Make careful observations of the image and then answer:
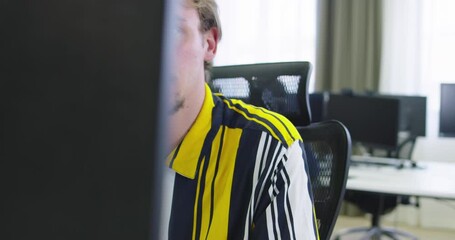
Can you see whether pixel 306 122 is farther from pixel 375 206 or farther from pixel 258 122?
pixel 375 206

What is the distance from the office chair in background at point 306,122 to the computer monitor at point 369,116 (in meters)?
1.70

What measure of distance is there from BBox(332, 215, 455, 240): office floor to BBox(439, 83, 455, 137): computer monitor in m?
1.03

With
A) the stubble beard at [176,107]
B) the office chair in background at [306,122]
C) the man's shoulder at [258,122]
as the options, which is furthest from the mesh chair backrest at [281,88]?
the stubble beard at [176,107]

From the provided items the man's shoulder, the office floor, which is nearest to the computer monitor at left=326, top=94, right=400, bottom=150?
the office floor

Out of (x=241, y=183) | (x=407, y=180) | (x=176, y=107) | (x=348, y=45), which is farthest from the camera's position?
(x=348, y=45)

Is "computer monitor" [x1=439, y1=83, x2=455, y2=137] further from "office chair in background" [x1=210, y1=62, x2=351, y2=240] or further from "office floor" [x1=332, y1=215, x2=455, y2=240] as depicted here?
"office chair in background" [x1=210, y1=62, x2=351, y2=240]

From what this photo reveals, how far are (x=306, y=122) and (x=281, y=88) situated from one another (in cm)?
12

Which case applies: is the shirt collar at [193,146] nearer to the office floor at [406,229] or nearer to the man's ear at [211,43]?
the man's ear at [211,43]

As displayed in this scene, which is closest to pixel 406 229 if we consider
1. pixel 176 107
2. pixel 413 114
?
pixel 413 114

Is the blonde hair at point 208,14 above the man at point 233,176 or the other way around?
above

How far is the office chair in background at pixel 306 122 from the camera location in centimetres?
121

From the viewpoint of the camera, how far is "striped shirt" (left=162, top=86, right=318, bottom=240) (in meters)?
0.81

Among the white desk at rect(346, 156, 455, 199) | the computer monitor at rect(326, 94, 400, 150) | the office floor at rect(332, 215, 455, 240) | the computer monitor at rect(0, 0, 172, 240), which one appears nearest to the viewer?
the computer monitor at rect(0, 0, 172, 240)

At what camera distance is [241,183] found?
2.82ft
